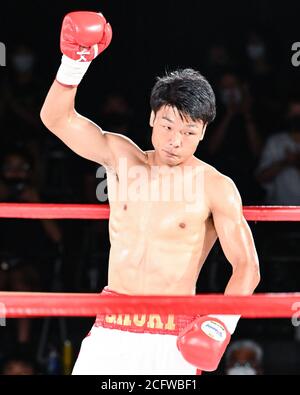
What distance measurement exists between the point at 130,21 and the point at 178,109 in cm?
195

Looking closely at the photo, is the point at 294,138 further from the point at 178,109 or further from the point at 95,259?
the point at 178,109

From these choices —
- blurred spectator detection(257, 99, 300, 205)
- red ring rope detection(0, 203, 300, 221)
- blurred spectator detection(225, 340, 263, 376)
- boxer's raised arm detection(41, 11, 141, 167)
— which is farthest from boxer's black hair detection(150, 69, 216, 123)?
blurred spectator detection(257, 99, 300, 205)

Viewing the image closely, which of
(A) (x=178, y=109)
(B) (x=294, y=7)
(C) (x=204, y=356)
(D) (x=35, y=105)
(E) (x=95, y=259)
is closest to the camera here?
(C) (x=204, y=356)

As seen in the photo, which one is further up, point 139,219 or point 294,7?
point 294,7

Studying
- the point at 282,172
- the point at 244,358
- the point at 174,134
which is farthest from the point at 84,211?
the point at 282,172

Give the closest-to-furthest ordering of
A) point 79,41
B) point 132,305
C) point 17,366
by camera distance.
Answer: point 132,305 < point 79,41 < point 17,366

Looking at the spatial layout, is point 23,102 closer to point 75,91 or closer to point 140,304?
point 75,91

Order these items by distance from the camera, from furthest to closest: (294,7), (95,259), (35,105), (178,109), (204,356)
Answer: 1. (294,7)
2. (35,105)
3. (95,259)
4. (178,109)
5. (204,356)

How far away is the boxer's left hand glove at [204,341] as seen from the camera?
1736mm

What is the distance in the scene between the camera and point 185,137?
1.98 metres

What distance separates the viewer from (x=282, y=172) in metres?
3.49

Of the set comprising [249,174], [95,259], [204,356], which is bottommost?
[204,356]

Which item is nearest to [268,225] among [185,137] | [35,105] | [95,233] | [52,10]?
[95,233]

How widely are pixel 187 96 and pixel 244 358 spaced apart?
1.46 m
